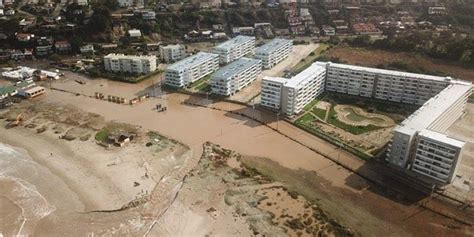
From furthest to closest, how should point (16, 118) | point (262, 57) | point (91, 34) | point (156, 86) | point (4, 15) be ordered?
1. point (4, 15)
2. point (91, 34)
3. point (262, 57)
4. point (156, 86)
5. point (16, 118)

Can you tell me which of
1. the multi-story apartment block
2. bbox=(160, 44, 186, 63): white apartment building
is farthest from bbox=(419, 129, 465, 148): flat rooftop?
bbox=(160, 44, 186, 63): white apartment building

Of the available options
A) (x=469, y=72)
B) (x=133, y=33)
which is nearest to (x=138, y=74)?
(x=133, y=33)

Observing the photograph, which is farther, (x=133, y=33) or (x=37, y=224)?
(x=133, y=33)

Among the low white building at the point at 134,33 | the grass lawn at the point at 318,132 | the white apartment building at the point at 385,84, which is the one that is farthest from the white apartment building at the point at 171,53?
the grass lawn at the point at 318,132

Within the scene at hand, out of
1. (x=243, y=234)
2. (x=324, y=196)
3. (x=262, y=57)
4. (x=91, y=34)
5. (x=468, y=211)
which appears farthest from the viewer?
(x=91, y=34)

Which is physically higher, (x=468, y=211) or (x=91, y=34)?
(x=91, y=34)

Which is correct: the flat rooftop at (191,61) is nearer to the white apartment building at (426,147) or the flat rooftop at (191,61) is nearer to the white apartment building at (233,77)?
the white apartment building at (233,77)

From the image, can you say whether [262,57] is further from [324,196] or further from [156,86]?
[324,196]
